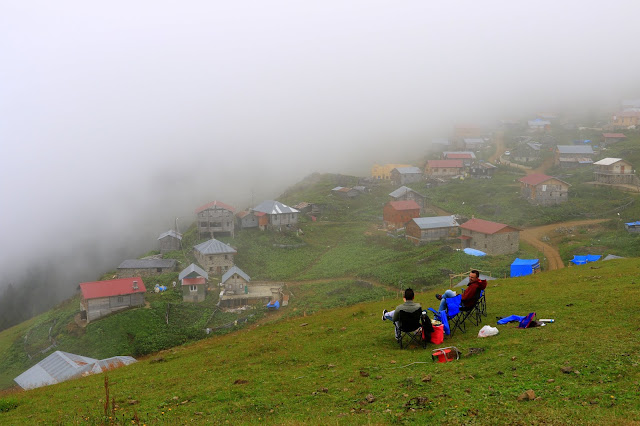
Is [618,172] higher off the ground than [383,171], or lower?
higher

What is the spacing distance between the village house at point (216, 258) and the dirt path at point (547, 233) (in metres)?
41.8

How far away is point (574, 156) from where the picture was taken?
10719cm

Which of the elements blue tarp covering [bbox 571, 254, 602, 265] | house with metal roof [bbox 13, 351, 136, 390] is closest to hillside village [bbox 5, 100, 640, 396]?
blue tarp covering [bbox 571, 254, 602, 265]

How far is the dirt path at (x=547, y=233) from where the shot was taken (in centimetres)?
5550

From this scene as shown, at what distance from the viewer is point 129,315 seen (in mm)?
48312

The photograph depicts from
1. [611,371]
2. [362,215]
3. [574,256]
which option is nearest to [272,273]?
[362,215]

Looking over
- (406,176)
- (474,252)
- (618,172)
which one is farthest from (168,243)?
(618,172)

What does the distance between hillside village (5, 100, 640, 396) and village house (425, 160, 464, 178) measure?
0.84 feet

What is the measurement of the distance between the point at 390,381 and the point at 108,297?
4621 cm

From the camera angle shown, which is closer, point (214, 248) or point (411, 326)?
point (411, 326)

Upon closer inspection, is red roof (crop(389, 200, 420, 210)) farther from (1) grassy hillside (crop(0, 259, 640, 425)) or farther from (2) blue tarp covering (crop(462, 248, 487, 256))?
(1) grassy hillside (crop(0, 259, 640, 425))

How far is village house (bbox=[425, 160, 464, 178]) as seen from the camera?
115 m

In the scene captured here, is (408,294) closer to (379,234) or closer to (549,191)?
(379,234)

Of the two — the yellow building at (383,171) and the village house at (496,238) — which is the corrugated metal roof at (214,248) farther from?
the yellow building at (383,171)
